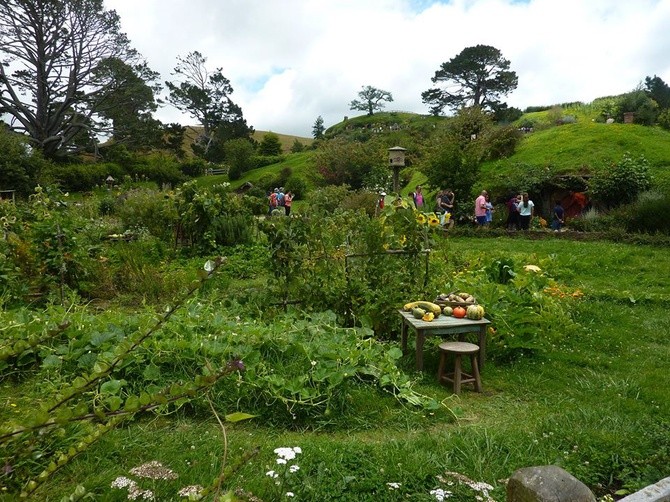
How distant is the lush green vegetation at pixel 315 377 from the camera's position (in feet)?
8.20

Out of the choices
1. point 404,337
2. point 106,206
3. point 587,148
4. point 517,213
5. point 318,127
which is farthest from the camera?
point 318,127

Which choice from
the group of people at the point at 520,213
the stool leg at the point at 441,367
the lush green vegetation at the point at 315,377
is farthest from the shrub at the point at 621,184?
the stool leg at the point at 441,367

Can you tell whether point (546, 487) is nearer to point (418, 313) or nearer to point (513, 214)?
point (418, 313)

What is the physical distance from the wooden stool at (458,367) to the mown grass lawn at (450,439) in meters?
0.11

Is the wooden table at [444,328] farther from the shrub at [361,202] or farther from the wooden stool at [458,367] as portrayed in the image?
the shrub at [361,202]

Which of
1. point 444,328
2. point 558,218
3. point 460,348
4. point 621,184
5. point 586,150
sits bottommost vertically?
point 460,348

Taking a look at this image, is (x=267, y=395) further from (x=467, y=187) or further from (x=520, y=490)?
(x=467, y=187)

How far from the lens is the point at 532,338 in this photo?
5.10m

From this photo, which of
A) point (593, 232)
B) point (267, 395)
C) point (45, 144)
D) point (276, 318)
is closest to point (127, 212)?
point (276, 318)

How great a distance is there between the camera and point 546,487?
2.15 m

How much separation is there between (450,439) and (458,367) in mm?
1097

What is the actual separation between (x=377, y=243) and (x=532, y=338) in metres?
1.91

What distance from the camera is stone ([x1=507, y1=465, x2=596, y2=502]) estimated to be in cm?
213

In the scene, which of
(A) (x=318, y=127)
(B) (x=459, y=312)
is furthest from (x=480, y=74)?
(B) (x=459, y=312)
